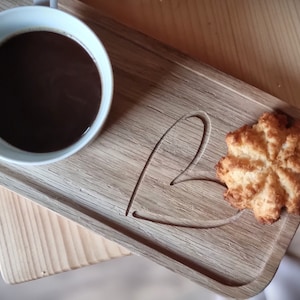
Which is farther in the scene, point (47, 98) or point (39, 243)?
point (39, 243)

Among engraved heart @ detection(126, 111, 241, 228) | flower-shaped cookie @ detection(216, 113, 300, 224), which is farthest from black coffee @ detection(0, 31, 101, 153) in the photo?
flower-shaped cookie @ detection(216, 113, 300, 224)

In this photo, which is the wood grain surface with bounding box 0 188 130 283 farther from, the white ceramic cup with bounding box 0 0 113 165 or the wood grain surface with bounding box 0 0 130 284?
the white ceramic cup with bounding box 0 0 113 165

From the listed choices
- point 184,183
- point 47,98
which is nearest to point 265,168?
point 184,183

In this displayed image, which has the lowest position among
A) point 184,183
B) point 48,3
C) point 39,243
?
point 39,243

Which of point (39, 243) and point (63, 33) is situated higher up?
point (63, 33)

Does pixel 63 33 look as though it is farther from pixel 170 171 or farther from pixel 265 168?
pixel 265 168

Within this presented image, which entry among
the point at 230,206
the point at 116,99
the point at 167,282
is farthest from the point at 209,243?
the point at 116,99

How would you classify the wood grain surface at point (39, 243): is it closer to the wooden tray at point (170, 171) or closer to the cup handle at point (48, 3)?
the wooden tray at point (170, 171)
